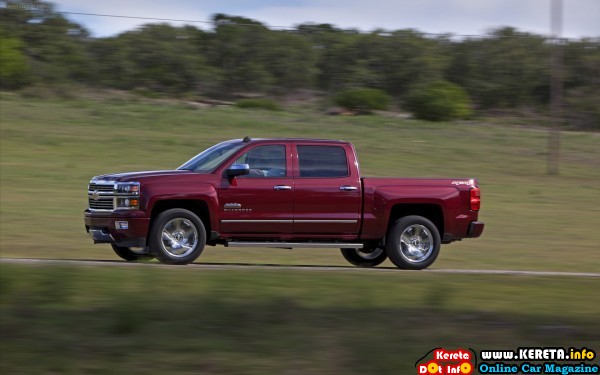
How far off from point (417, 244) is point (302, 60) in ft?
161

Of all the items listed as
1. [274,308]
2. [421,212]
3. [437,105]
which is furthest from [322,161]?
[437,105]

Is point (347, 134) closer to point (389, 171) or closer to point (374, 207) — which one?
point (389, 171)

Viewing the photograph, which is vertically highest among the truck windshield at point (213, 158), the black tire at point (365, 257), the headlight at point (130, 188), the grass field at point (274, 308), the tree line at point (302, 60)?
the tree line at point (302, 60)

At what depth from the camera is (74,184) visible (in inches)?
973

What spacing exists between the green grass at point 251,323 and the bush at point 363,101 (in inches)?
1638

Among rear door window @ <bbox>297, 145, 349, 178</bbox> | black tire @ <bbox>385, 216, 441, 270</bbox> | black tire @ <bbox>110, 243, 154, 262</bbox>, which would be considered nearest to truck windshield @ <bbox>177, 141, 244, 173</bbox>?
rear door window @ <bbox>297, 145, 349, 178</bbox>

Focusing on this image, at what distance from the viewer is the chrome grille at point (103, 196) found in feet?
41.9

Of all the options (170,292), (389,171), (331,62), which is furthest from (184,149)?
(331,62)

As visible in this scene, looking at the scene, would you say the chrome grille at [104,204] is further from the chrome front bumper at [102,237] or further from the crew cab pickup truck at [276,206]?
the chrome front bumper at [102,237]

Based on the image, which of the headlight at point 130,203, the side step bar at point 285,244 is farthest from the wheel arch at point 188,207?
the side step bar at point 285,244

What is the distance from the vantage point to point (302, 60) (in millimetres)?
61938

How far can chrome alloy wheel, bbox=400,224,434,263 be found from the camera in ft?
44.8

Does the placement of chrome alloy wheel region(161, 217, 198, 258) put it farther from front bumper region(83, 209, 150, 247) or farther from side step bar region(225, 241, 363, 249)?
side step bar region(225, 241, 363, 249)

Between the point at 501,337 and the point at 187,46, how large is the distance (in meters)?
54.1
